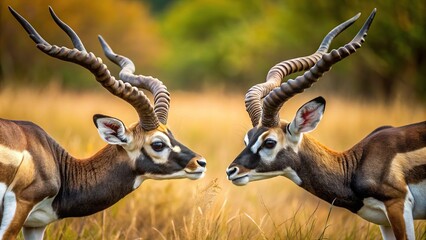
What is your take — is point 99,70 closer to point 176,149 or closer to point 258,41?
point 176,149

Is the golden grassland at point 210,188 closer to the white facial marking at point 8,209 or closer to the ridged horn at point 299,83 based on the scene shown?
the ridged horn at point 299,83

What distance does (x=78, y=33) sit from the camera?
2862cm

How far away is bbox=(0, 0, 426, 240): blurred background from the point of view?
8.94m

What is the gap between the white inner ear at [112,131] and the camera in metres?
7.36

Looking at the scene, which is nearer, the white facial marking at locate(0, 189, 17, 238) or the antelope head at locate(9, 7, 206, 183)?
the white facial marking at locate(0, 189, 17, 238)

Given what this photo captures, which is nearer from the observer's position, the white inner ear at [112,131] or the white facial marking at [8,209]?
the white facial marking at [8,209]

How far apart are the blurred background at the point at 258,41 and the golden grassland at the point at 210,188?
2.66m

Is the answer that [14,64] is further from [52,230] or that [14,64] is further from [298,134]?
[298,134]

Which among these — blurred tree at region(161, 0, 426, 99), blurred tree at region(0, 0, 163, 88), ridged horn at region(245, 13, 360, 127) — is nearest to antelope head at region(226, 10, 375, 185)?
ridged horn at region(245, 13, 360, 127)

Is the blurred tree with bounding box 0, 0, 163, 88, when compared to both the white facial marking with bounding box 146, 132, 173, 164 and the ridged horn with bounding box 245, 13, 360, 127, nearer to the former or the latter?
the ridged horn with bounding box 245, 13, 360, 127

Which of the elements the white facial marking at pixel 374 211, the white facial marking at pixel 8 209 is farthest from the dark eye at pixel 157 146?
the white facial marking at pixel 374 211

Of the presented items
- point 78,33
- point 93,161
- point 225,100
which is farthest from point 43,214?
point 78,33

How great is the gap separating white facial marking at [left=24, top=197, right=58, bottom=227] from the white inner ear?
2.70 feet

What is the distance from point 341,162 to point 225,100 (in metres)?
15.7
